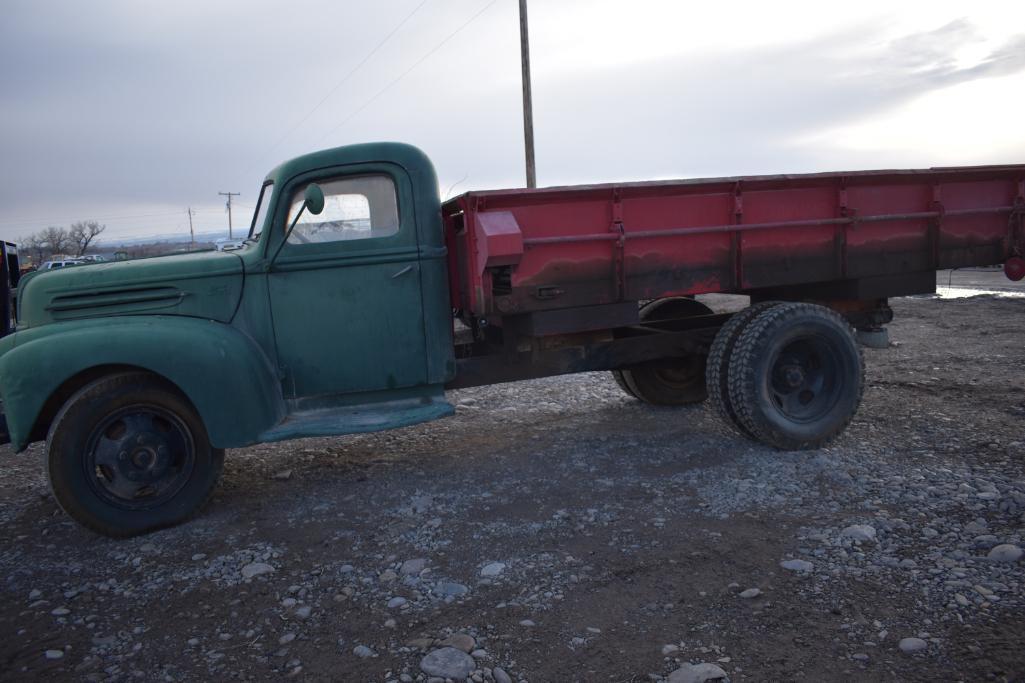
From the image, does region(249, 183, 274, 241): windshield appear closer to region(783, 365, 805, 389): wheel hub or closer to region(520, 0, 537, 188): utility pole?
region(783, 365, 805, 389): wheel hub

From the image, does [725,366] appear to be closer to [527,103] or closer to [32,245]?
[527,103]

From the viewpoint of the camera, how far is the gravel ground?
2.56m

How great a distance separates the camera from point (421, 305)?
14.0 ft

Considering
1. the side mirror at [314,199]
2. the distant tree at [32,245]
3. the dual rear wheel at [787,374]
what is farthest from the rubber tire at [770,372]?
the distant tree at [32,245]

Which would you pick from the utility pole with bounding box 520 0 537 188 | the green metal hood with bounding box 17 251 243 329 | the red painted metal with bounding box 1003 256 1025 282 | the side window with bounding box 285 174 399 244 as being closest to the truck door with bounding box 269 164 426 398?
the side window with bounding box 285 174 399 244

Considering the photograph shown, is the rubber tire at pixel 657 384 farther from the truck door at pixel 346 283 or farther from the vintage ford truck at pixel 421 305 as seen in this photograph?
the truck door at pixel 346 283

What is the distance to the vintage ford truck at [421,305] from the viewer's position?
12.5ft

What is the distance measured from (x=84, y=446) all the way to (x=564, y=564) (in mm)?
2617

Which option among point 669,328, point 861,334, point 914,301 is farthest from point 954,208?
point 914,301

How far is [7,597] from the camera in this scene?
3227 mm

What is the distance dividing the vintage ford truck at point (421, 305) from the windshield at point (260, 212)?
16 mm

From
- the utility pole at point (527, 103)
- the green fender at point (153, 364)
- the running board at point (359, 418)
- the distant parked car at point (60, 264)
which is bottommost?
the running board at point (359, 418)

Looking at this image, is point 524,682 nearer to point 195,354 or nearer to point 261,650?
point 261,650

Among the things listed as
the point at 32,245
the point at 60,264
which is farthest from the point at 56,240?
the point at 60,264
